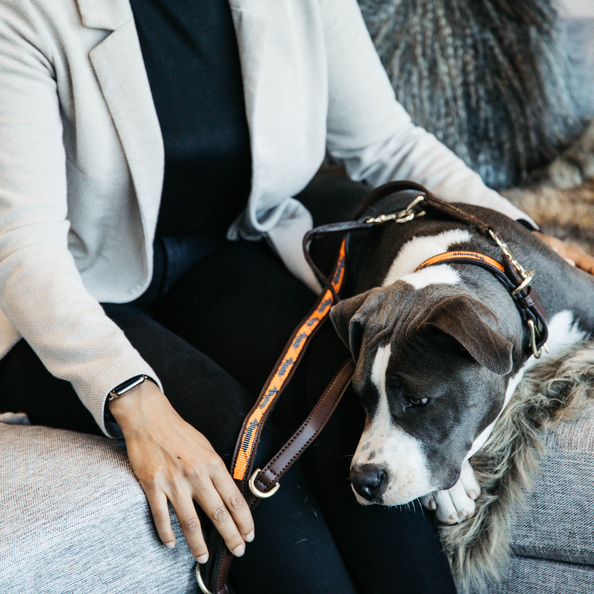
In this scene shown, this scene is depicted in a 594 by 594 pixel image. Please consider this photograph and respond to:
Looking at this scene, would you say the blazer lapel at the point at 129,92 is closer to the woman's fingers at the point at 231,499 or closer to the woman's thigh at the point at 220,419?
the woman's thigh at the point at 220,419

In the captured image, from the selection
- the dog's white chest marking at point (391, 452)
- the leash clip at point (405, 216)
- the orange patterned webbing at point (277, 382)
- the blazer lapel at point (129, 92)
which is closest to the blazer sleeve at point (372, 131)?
the leash clip at point (405, 216)

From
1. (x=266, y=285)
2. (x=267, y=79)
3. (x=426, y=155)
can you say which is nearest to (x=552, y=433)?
(x=266, y=285)

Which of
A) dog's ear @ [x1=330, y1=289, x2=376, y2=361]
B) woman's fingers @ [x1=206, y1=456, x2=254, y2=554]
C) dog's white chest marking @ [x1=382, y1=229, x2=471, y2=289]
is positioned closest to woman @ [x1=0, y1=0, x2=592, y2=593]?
woman's fingers @ [x1=206, y1=456, x2=254, y2=554]

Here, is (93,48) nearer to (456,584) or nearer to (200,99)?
(200,99)

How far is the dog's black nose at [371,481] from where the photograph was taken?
0.89m

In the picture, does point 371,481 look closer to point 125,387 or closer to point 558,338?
point 125,387

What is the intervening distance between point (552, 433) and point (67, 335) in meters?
0.89

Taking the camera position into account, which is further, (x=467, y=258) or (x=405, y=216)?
(x=405, y=216)

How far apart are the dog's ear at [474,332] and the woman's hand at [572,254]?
22.0 inches

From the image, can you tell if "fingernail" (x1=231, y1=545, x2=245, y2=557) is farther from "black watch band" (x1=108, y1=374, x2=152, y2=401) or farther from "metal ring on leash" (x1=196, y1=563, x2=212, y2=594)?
"black watch band" (x1=108, y1=374, x2=152, y2=401)

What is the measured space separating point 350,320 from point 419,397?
0.19 m

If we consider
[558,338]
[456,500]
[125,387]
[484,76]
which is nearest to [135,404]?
[125,387]

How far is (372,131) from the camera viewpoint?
1516 mm

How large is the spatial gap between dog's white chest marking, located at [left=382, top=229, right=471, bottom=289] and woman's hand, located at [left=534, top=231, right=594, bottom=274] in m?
0.30
